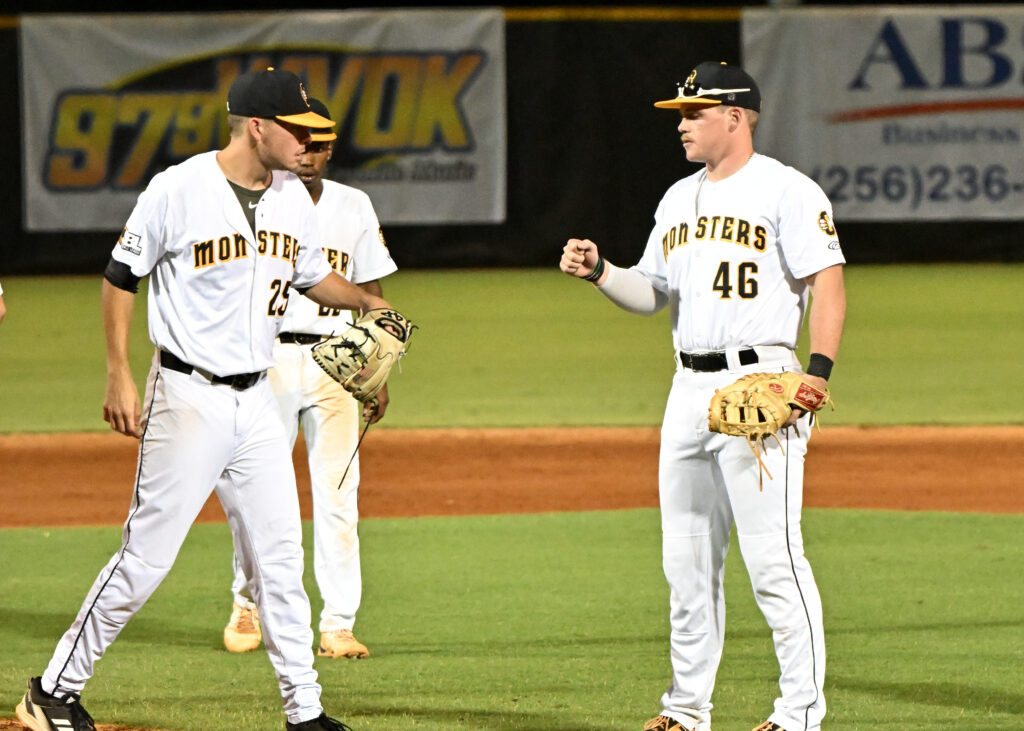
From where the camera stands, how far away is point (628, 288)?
474 centimetres

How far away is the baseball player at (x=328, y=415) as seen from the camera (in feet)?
18.6

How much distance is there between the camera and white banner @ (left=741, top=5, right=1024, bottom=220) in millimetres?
18922

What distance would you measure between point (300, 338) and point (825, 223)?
7.11 ft

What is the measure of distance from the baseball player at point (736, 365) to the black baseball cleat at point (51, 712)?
156 centimetres

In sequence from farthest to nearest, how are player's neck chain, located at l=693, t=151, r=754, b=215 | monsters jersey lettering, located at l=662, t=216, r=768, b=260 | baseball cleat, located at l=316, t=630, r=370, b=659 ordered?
baseball cleat, located at l=316, t=630, r=370, b=659 < player's neck chain, located at l=693, t=151, r=754, b=215 < monsters jersey lettering, located at l=662, t=216, r=768, b=260

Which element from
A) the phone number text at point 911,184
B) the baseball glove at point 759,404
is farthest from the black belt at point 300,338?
the phone number text at point 911,184

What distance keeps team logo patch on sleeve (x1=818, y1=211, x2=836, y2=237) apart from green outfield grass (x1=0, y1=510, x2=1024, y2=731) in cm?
146

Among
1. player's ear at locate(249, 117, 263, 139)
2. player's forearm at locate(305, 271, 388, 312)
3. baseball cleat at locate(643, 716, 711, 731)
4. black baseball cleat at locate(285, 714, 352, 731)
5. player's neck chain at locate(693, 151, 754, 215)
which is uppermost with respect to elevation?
player's ear at locate(249, 117, 263, 139)

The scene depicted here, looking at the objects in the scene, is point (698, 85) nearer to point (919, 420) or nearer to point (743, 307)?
point (743, 307)

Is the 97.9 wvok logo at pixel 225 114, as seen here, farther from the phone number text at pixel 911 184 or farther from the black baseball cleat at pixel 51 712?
the black baseball cleat at pixel 51 712

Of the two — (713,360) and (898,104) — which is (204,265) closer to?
(713,360)

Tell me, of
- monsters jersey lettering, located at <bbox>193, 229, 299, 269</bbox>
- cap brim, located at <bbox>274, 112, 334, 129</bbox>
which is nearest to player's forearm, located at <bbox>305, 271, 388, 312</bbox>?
monsters jersey lettering, located at <bbox>193, 229, 299, 269</bbox>

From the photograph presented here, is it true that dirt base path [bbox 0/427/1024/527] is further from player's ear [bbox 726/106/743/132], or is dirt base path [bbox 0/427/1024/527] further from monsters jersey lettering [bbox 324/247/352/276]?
player's ear [bbox 726/106/743/132]

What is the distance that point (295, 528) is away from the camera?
440 cm
